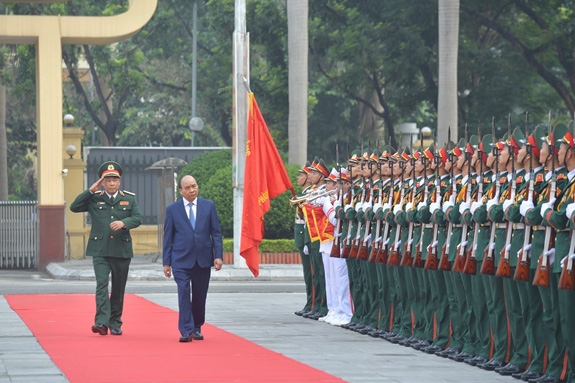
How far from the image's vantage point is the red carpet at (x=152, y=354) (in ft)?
33.9

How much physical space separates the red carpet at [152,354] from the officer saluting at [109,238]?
31cm

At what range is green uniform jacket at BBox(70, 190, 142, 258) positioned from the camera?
45.7 ft

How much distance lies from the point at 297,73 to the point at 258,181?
1370cm

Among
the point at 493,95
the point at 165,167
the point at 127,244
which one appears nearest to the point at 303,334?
the point at 127,244

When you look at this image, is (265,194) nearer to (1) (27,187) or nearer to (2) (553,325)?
(2) (553,325)

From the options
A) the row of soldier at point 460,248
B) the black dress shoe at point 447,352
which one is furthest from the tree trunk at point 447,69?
the black dress shoe at point 447,352

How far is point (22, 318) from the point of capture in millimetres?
15875

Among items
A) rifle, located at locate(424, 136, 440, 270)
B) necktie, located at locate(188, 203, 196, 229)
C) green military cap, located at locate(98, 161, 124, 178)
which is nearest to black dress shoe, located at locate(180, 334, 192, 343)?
necktie, located at locate(188, 203, 196, 229)

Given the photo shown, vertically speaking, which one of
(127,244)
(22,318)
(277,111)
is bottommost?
(22,318)

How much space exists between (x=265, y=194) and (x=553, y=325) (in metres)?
8.01

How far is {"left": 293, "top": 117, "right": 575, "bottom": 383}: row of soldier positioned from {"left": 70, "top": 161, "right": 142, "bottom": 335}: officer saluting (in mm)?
2695

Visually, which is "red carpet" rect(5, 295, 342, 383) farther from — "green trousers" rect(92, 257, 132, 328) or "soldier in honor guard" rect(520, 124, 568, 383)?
"soldier in honor guard" rect(520, 124, 568, 383)

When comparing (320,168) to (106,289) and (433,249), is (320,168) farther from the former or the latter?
(433,249)

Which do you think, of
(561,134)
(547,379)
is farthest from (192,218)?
(547,379)
